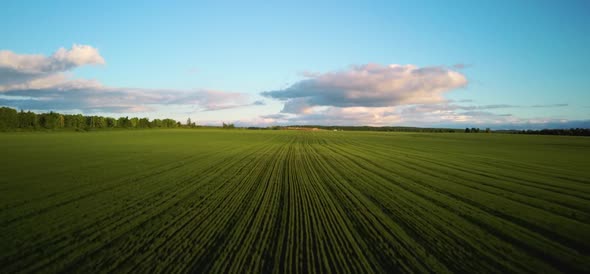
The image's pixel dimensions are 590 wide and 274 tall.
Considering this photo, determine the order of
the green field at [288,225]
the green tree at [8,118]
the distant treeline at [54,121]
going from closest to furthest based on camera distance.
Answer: the green field at [288,225] → the green tree at [8,118] → the distant treeline at [54,121]

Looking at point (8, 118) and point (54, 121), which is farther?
point (54, 121)

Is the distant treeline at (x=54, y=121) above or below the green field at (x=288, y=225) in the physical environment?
above

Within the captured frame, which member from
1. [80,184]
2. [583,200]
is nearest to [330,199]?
[583,200]

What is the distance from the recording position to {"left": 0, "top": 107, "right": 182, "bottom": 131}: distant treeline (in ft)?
246

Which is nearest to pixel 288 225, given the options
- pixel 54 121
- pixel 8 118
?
pixel 8 118

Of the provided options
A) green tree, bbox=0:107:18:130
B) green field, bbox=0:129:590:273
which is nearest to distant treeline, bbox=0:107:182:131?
green tree, bbox=0:107:18:130

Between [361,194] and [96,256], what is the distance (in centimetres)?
791

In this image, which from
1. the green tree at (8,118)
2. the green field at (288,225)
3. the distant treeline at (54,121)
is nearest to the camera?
the green field at (288,225)

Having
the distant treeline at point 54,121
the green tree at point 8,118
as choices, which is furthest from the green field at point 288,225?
the distant treeline at point 54,121

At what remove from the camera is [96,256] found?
5.26 meters

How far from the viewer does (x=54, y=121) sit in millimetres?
84625

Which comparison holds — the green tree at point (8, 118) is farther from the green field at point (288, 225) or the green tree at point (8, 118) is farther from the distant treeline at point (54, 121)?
the green field at point (288, 225)

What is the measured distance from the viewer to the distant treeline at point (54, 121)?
75.1 metres

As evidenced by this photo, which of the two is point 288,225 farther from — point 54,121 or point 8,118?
point 54,121
